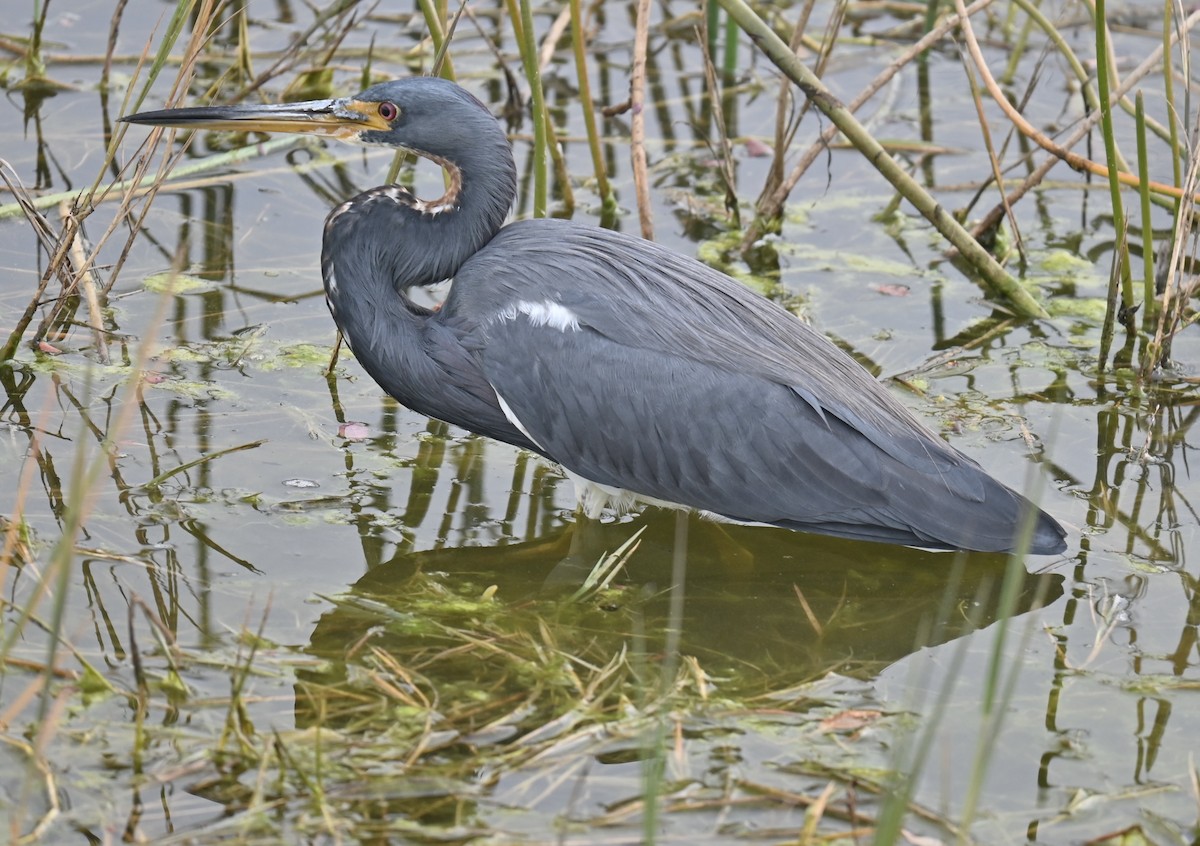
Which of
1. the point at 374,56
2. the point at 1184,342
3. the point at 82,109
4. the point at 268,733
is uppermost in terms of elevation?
the point at 374,56

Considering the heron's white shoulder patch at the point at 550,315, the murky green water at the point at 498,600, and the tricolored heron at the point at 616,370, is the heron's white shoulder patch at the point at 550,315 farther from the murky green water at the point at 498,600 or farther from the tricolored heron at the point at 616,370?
the murky green water at the point at 498,600

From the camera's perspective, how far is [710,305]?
16.2ft

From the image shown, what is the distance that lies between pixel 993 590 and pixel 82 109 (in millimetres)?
5256

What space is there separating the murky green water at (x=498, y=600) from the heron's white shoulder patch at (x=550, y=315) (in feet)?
2.31

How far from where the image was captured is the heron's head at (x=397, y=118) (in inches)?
196

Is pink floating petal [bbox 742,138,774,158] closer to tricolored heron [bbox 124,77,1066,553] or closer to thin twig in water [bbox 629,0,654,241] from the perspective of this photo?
thin twig in water [bbox 629,0,654,241]

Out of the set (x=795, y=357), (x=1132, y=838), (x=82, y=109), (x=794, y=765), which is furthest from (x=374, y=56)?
(x=1132, y=838)

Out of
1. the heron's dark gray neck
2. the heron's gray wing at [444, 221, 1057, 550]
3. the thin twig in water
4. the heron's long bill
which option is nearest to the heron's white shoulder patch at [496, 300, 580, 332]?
the heron's gray wing at [444, 221, 1057, 550]

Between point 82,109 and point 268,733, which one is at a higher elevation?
point 82,109

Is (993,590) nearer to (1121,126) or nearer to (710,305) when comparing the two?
(710,305)

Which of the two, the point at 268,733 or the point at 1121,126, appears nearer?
the point at 268,733

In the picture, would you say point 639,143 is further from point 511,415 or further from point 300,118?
point 511,415

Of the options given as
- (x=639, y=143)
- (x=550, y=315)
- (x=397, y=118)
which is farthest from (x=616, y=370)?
(x=639, y=143)

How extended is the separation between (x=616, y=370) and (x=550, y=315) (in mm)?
276
